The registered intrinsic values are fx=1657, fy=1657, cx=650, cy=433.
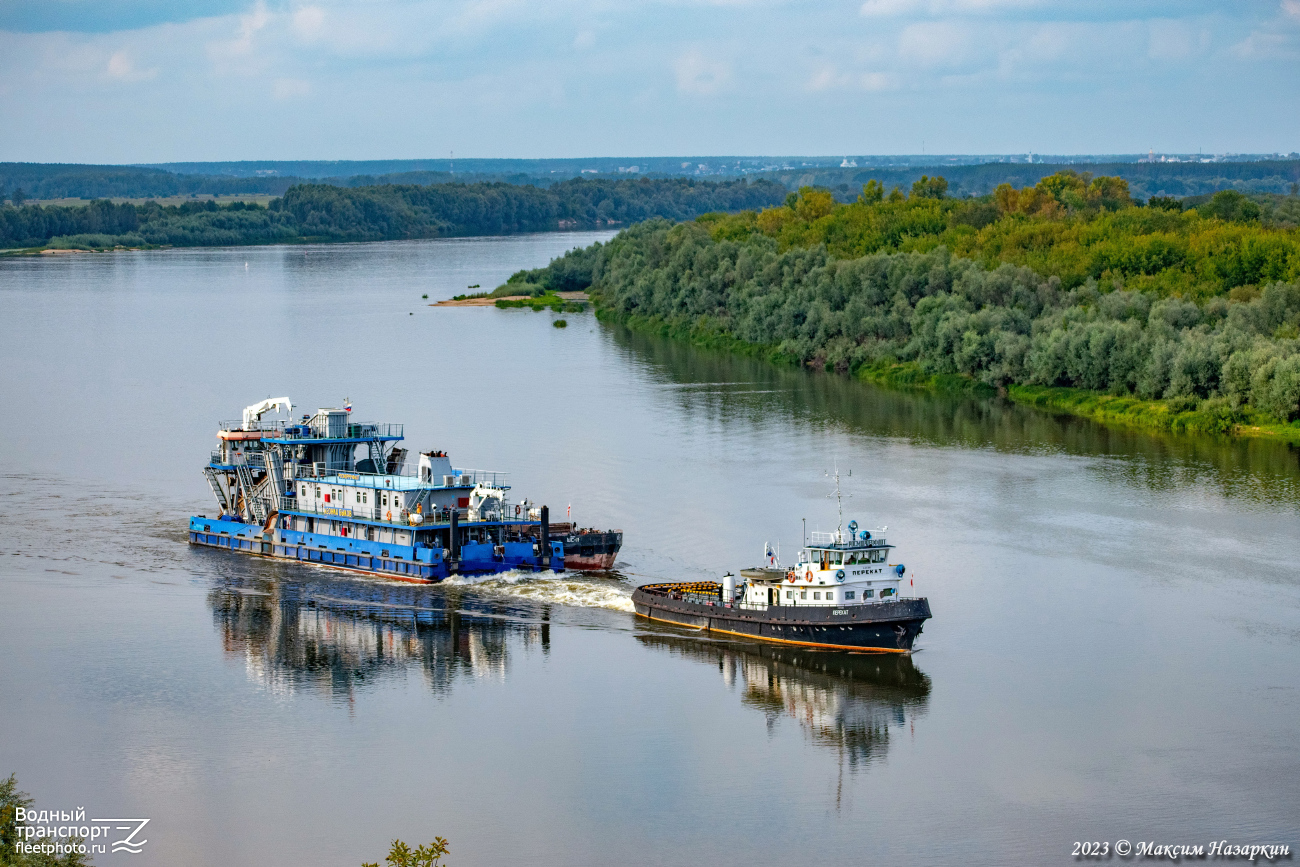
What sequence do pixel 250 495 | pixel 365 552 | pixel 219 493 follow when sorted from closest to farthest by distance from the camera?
pixel 365 552, pixel 250 495, pixel 219 493

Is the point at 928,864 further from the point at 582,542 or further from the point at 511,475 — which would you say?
the point at 511,475

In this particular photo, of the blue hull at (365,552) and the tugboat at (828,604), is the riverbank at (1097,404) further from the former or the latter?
the blue hull at (365,552)

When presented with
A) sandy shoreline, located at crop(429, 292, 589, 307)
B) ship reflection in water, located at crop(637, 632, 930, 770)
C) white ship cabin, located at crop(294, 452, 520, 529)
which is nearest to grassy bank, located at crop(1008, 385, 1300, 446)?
white ship cabin, located at crop(294, 452, 520, 529)

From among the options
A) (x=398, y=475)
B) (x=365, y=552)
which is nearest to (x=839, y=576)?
(x=365, y=552)

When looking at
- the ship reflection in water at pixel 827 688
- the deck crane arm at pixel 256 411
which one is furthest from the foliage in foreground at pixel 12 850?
the deck crane arm at pixel 256 411

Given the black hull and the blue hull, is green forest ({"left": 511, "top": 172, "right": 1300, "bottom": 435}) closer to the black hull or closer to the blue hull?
the black hull

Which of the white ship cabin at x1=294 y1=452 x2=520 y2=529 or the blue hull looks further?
the white ship cabin at x1=294 y1=452 x2=520 y2=529

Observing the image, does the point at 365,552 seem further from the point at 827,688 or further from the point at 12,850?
the point at 12,850
